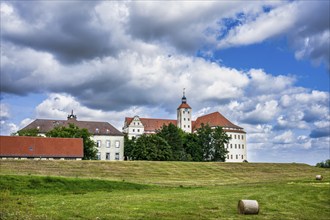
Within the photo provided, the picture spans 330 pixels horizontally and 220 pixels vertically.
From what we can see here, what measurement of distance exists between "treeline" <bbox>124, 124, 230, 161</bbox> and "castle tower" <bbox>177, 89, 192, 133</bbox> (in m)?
45.4

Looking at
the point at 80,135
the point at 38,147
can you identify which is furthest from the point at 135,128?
the point at 38,147

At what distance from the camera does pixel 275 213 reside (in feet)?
56.9

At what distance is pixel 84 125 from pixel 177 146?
30.7 m

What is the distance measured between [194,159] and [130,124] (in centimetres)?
4820

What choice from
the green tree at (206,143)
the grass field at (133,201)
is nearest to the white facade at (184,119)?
the green tree at (206,143)

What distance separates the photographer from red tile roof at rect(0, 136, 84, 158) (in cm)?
7319

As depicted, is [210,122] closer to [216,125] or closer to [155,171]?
[216,125]

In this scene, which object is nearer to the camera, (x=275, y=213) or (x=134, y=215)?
(x=134, y=215)

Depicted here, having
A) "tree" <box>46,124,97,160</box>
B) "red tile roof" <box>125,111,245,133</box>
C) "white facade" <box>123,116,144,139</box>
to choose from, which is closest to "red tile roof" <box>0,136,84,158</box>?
"tree" <box>46,124,97,160</box>

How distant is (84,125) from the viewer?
116500 mm

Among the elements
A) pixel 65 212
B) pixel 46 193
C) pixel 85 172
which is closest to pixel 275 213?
pixel 65 212

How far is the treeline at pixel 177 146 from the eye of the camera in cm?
9175

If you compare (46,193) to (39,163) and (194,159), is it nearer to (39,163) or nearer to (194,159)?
(39,163)

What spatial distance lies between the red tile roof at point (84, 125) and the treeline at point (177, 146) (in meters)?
6.69
